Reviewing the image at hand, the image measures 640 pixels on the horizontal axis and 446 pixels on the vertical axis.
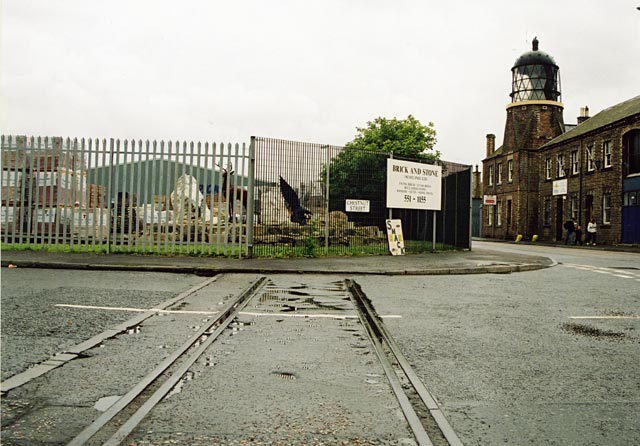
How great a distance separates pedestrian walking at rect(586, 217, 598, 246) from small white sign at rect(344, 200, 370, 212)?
22687 mm

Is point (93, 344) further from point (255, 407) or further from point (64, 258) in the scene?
point (64, 258)

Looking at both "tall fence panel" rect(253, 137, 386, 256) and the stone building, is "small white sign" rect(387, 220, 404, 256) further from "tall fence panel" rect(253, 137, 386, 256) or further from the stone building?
the stone building

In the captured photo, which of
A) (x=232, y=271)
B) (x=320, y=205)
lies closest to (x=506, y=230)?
(x=320, y=205)

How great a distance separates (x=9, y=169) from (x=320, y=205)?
8865mm

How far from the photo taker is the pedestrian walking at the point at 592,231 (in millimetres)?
34000

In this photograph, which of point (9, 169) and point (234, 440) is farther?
point (9, 169)

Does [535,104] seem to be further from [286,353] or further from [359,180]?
[286,353]

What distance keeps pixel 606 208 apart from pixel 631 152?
406 cm

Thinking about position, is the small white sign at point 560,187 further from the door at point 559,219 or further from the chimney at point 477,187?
the chimney at point 477,187

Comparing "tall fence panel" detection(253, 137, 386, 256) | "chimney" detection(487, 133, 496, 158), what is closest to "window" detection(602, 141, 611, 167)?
"chimney" detection(487, 133, 496, 158)

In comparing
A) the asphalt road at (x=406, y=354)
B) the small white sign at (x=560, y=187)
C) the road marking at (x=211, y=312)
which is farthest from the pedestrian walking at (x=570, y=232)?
the road marking at (x=211, y=312)

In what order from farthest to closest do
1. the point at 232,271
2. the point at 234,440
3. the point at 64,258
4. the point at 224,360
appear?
1. the point at 64,258
2. the point at 232,271
3. the point at 224,360
4. the point at 234,440

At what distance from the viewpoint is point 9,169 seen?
15.3 meters

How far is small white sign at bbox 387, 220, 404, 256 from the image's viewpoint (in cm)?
1764
